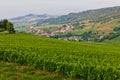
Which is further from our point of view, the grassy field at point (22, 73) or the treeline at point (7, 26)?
the treeline at point (7, 26)

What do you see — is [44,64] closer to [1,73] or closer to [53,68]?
[53,68]

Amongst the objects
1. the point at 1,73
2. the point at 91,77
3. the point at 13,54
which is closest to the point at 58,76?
the point at 91,77

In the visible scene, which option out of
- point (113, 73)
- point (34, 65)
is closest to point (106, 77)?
point (113, 73)

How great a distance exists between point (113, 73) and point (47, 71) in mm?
9431

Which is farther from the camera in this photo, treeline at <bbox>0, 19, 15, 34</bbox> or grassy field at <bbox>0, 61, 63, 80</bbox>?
treeline at <bbox>0, 19, 15, 34</bbox>

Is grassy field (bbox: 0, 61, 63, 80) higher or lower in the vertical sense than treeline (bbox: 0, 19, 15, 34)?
lower

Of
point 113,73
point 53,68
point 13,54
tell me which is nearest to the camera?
point 113,73

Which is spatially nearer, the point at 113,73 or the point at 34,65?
the point at 113,73

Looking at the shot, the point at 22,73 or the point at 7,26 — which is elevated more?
the point at 7,26

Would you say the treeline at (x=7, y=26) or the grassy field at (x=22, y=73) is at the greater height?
the treeline at (x=7, y=26)

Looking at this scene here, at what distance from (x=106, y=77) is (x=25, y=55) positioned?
13707 mm

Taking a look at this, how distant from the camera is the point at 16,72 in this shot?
34.3 metres

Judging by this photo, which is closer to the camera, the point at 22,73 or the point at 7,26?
the point at 22,73

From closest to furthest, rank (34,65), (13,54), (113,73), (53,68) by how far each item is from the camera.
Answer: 1. (113,73)
2. (53,68)
3. (34,65)
4. (13,54)
